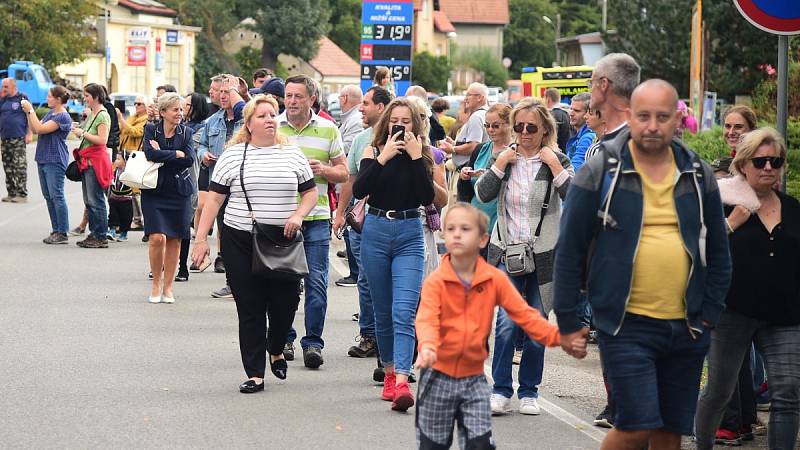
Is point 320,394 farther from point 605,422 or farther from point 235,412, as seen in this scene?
point 605,422

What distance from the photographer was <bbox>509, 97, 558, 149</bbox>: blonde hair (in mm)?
8266

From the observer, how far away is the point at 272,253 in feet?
28.5

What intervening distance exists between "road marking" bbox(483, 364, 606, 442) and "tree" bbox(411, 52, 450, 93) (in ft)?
279

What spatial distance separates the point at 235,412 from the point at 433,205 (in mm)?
2112

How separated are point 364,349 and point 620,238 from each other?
519 centimetres

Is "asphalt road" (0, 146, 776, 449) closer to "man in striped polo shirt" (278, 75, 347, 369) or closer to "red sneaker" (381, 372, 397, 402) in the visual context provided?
"red sneaker" (381, 372, 397, 402)

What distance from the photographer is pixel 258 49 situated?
315ft

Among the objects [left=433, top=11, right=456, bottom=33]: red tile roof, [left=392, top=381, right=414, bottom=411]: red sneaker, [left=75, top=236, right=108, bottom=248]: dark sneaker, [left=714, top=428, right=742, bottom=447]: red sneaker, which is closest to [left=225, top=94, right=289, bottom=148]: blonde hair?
[left=392, top=381, right=414, bottom=411]: red sneaker

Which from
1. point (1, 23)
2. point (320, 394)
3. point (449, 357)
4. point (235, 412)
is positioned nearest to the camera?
point (449, 357)

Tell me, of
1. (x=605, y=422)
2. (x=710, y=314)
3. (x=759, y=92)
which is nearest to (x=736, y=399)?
(x=605, y=422)

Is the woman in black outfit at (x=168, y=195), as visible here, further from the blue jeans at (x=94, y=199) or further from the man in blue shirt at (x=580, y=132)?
the blue jeans at (x=94, y=199)

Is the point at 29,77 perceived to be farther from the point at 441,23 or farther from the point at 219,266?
the point at 441,23

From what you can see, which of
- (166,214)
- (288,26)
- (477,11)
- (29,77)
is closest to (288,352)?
(166,214)

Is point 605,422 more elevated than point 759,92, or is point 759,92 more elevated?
point 759,92
